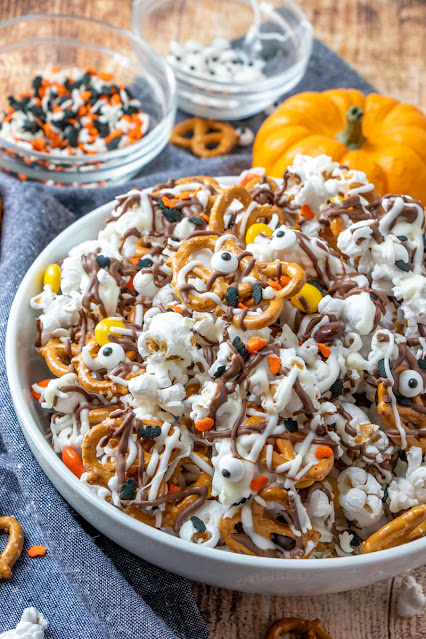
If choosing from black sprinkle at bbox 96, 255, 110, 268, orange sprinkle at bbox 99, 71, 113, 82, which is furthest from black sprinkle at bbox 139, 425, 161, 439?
orange sprinkle at bbox 99, 71, 113, 82

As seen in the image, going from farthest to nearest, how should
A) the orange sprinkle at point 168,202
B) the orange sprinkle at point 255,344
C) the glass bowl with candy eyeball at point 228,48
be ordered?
the glass bowl with candy eyeball at point 228,48 < the orange sprinkle at point 168,202 < the orange sprinkle at point 255,344

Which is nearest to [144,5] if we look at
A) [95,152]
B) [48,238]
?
[95,152]

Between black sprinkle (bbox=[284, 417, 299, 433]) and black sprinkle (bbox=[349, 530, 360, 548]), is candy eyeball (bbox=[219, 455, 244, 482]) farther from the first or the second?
black sprinkle (bbox=[349, 530, 360, 548])

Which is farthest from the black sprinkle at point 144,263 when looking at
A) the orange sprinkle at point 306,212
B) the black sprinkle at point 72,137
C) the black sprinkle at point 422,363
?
the black sprinkle at point 72,137

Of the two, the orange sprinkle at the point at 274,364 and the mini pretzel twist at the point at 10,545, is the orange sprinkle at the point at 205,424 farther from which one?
the mini pretzel twist at the point at 10,545

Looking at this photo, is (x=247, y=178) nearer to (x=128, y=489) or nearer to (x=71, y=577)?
(x=128, y=489)

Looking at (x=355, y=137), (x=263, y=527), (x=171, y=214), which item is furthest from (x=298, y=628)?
(x=355, y=137)
